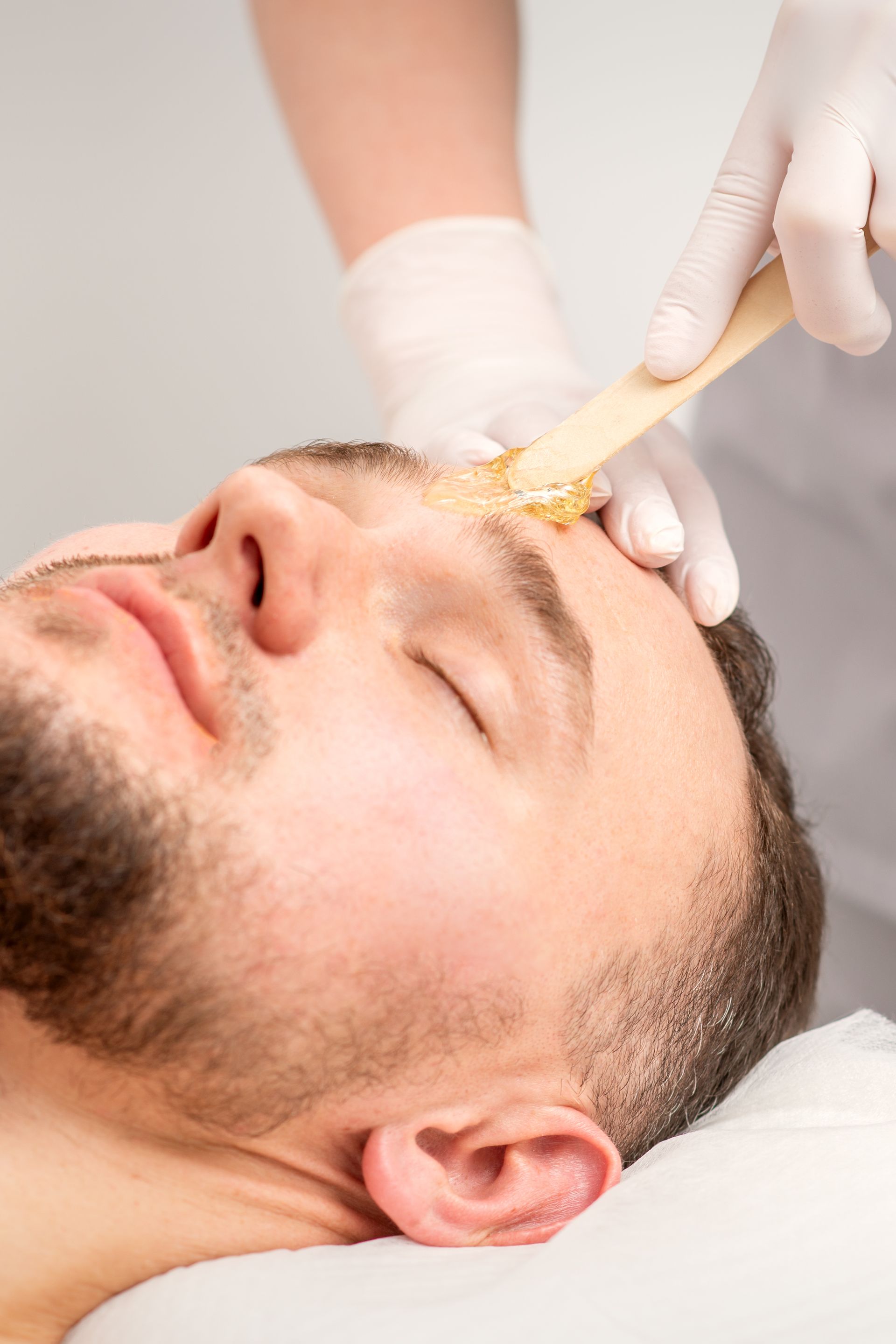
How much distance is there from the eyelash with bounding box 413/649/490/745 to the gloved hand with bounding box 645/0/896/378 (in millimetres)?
423

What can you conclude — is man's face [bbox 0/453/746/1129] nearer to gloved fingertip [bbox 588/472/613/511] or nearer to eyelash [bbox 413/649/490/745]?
eyelash [bbox 413/649/490/745]

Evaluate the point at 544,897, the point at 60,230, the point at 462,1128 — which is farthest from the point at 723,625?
the point at 60,230

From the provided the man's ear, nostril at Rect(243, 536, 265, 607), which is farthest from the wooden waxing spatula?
the man's ear

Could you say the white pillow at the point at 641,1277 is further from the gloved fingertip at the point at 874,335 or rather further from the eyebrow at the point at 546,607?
the gloved fingertip at the point at 874,335

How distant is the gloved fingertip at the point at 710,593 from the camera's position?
4.12ft

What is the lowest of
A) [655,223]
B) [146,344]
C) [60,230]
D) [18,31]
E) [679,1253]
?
[679,1253]

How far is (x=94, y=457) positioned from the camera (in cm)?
228

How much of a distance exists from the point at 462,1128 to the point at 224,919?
0.99 ft

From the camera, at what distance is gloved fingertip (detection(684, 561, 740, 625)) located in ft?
4.12

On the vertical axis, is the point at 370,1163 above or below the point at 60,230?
below

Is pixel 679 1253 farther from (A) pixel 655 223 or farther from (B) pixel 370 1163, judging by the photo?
(A) pixel 655 223

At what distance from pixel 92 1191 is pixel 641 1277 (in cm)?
44

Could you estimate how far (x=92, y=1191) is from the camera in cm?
97

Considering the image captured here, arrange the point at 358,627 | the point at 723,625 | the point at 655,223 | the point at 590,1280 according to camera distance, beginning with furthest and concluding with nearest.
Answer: the point at 655,223 < the point at 723,625 < the point at 358,627 < the point at 590,1280
